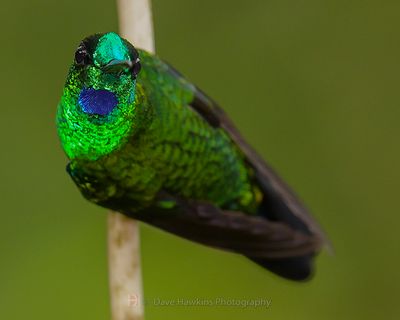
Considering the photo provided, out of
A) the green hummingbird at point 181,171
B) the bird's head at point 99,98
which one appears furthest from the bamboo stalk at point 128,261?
the bird's head at point 99,98

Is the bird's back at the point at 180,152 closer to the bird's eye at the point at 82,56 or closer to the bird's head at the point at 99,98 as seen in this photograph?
the bird's head at the point at 99,98

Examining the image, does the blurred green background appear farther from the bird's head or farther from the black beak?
the black beak

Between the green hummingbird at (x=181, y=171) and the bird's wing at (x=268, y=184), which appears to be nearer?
the green hummingbird at (x=181, y=171)

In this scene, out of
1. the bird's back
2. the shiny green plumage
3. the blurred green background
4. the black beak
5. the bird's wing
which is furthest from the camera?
the blurred green background

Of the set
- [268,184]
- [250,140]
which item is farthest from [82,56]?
[250,140]

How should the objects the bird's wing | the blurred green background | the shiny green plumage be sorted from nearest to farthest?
the shiny green plumage < the bird's wing < the blurred green background

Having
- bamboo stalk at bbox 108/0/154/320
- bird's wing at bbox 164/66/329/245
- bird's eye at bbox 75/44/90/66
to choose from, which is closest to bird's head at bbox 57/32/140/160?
bird's eye at bbox 75/44/90/66

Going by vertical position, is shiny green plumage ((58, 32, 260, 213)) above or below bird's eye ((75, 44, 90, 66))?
below
